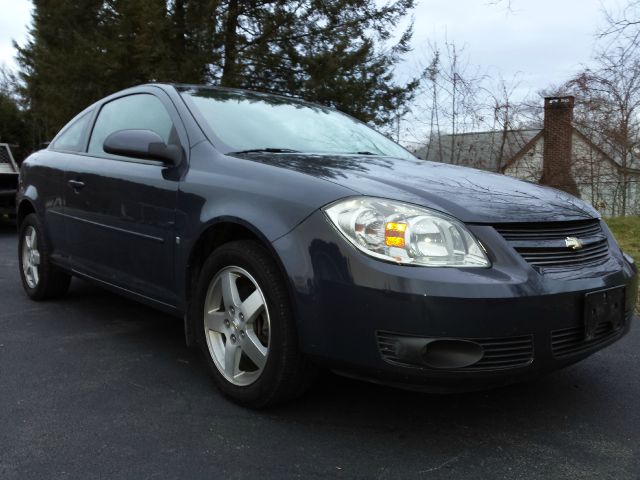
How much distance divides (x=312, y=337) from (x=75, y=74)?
437 inches

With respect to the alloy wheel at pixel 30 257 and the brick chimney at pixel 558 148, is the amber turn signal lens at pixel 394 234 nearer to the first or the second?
the alloy wheel at pixel 30 257

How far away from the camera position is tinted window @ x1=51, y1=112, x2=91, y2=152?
416 cm

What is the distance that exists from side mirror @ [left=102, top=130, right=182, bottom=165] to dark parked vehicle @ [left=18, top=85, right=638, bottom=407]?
1cm

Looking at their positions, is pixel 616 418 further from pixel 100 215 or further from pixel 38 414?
pixel 100 215

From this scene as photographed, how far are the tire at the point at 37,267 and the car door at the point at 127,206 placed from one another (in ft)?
1.85

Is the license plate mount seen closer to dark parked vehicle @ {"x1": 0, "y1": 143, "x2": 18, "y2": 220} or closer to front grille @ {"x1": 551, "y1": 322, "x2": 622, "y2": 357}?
front grille @ {"x1": 551, "y1": 322, "x2": 622, "y2": 357}

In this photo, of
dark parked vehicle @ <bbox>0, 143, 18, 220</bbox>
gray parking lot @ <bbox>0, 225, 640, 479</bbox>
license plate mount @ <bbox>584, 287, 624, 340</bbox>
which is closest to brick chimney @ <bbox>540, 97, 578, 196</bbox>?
dark parked vehicle @ <bbox>0, 143, 18, 220</bbox>

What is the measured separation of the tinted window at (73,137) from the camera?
4.16m

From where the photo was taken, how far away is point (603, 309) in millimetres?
2359

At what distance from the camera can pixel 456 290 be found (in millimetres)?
2068

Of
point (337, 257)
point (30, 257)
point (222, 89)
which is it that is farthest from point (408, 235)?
point (30, 257)

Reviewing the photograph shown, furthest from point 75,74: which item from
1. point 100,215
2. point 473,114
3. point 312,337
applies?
point 312,337

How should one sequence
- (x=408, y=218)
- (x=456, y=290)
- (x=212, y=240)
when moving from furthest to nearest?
1. (x=212, y=240)
2. (x=408, y=218)
3. (x=456, y=290)

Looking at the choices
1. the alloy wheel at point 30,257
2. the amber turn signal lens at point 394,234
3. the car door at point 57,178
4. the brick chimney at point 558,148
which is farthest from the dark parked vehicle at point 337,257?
the brick chimney at point 558,148
